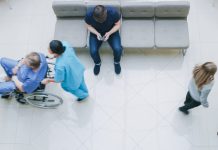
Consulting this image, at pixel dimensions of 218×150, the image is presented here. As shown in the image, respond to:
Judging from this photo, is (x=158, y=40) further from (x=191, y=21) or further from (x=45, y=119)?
(x=45, y=119)

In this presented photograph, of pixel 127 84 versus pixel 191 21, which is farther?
pixel 191 21

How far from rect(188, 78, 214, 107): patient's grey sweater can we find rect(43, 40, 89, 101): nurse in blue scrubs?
1.50 metres

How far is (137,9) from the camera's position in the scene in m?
5.38

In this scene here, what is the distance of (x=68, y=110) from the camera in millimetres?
5273

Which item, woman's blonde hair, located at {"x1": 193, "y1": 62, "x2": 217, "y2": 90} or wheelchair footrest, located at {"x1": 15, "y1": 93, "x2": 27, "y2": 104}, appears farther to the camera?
wheelchair footrest, located at {"x1": 15, "y1": 93, "x2": 27, "y2": 104}

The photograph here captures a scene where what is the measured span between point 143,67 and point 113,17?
1008 millimetres

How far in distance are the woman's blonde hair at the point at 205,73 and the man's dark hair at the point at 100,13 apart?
156 centimetres

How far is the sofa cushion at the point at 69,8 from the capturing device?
17.7ft

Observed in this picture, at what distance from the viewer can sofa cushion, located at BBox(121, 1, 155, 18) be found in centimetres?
532

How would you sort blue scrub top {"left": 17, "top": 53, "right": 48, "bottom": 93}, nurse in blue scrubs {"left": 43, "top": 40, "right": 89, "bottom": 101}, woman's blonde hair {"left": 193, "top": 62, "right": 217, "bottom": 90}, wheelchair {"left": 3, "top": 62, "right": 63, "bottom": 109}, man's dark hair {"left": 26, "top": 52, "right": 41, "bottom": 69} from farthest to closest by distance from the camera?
wheelchair {"left": 3, "top": 62, "right": 63, "bottom": 109}, blue scrub top {"left": 17, "top": 53, "right": 48, "bottom": 93}, man's dark hair {"left": 26, "top": 52, "right": 41, "bottom": 69}, nurse in blue scrubs {"left": 43, "top": 40, "right": 89, "bottom": 101}, woman's blonde hair {"left": 193, "top": 62, "right": 217, "bottom": 90}

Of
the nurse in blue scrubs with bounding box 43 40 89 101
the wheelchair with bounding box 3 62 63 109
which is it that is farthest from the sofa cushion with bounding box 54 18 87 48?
the nurse in blue scrubs with bounding box 43 40 89 101

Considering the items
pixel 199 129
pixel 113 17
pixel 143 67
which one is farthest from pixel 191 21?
pixel 199 129

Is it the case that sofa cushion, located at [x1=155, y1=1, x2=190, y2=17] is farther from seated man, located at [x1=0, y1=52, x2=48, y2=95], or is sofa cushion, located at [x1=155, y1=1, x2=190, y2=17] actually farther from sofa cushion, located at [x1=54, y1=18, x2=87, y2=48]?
seated man, located at [x1=0, y1=52, x2=48, y2=95]

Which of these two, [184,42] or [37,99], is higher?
[184,42]
